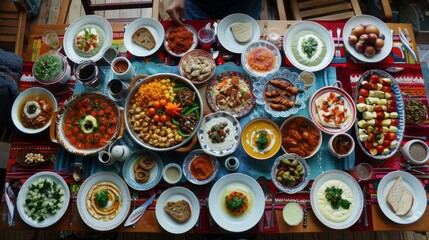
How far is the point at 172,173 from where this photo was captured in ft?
6.73

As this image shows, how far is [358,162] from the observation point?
2.10m

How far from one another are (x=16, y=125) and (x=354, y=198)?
230cm

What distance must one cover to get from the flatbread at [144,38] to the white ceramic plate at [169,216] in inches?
43.3

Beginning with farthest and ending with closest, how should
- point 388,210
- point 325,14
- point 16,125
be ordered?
point 325,14 → point 16,125 → point 388,210

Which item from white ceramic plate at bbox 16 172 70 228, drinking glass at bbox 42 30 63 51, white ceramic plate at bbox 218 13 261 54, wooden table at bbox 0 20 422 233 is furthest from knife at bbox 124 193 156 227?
drinking glass at bbox 42 30 63 51

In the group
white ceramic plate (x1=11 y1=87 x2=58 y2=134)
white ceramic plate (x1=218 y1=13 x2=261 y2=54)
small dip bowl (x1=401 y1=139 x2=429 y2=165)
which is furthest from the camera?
white ceramic plate (x1=218 y1=13 x2=261 y2=54)

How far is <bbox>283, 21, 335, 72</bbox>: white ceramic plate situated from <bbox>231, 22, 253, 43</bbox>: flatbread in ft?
0.89

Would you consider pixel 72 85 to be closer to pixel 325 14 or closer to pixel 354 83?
pixel 354 83

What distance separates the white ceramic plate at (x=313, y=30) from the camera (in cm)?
230

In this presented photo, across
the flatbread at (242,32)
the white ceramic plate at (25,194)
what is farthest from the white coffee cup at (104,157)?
the flatbread at (242,32)

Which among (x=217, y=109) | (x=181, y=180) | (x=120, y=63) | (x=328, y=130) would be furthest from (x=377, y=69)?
(x=120, y=63)

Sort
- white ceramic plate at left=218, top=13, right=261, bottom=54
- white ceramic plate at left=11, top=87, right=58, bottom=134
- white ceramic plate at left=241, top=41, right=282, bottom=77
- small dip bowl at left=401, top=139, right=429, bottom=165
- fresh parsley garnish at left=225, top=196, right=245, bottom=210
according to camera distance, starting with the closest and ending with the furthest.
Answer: fresh parsley garnish at left=225, top=196, right=245, bottom=210 → small dip bowl at left=401, top=139, right=429, bottom=165 → white ceramic plate at left=11, top=87, right=58, bottom=134 → white ceramic plate at left=241, top=41, right=282, bottom=77 → white ceramic plate at left=218, top=13, right=261, bottom=54

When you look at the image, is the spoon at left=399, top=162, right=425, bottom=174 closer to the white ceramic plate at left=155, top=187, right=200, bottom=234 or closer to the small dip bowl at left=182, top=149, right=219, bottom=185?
the small dip bowl at left=182, top=149, right=219, bottom=185

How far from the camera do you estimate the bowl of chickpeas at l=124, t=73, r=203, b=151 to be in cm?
206
